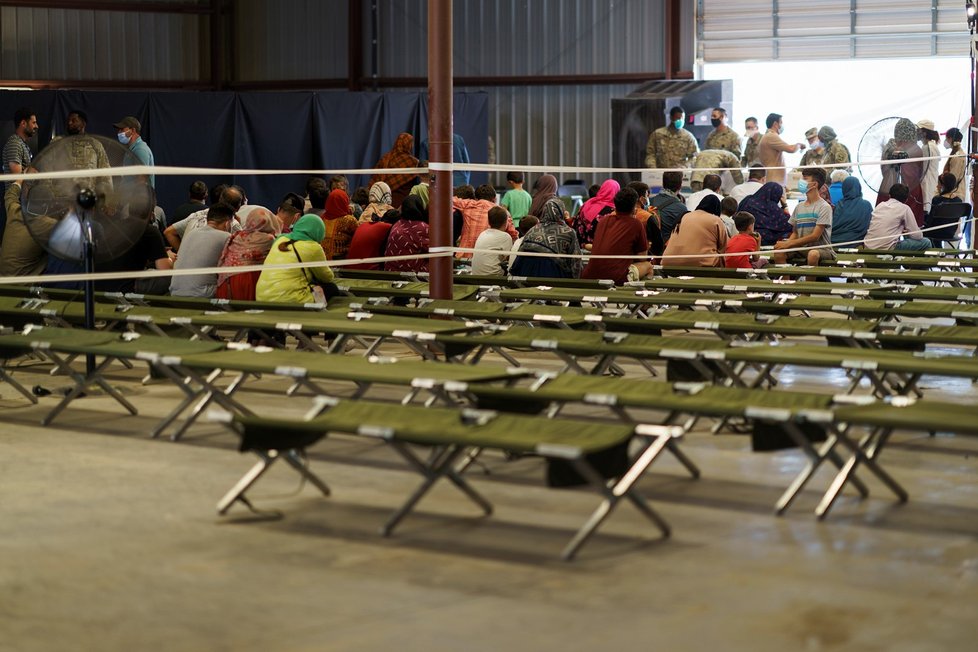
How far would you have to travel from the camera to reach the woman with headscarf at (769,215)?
1238 cm

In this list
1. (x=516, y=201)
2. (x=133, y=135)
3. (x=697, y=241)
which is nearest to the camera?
(x=697, y=241)

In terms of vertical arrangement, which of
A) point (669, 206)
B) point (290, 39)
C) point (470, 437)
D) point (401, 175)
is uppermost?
point (290, 39)

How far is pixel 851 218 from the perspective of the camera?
13.0 m

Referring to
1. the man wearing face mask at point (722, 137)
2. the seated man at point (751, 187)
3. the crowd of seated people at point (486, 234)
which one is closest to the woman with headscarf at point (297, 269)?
the crowd of seated people at point (486, 234)

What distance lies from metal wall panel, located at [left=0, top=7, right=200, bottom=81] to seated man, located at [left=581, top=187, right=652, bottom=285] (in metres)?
13.2

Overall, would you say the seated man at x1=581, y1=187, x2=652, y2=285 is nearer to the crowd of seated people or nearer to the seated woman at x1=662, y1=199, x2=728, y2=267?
the crowd of seated people

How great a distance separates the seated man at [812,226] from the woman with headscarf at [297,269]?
4.36 meters

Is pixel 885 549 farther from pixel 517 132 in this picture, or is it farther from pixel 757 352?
pixel 517 132

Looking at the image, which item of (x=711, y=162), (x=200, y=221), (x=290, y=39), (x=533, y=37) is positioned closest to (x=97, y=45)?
(x=290, y=39)

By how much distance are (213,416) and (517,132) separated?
16.8 m

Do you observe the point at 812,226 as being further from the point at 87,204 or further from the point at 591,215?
the point at 87,204

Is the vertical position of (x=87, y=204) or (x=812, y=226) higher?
(x=87, y=204)

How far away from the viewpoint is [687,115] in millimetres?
18266

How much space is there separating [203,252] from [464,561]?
16.7ft
